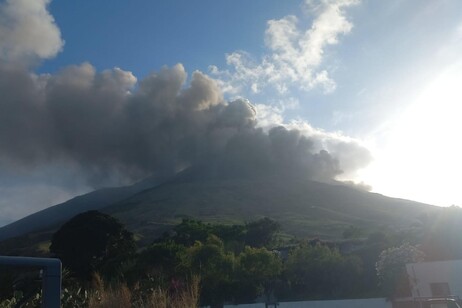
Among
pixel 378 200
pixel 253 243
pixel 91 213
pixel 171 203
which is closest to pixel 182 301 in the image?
pixel 91 213

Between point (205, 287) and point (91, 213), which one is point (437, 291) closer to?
point (205, 287)

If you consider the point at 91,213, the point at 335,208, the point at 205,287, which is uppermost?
the point at 335,208

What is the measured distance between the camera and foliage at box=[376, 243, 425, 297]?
31.8 metres

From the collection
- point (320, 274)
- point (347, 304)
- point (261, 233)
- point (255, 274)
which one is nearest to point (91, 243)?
point (255, 274)

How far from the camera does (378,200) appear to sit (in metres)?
144

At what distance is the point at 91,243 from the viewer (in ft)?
136

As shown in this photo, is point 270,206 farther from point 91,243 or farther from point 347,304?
point 347,304

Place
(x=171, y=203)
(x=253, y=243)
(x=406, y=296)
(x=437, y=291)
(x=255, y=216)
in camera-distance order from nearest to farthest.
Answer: (x=437, y=291) → (x=406, y=296) → (x=253, y=243) → (x=255, y=216) → (x=171, y=203)

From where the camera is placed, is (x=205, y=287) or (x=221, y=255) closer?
(x=205, y=287)

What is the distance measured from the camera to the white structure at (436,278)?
2722cm

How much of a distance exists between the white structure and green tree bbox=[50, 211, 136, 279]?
2109 cm

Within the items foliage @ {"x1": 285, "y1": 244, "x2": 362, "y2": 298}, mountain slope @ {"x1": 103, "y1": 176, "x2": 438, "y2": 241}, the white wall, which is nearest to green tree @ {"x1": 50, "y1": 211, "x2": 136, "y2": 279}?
foliage @ {"x1": 285, "y1": 244, "x2": 362, "y2": 298}

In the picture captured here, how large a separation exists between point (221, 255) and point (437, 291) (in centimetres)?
1532

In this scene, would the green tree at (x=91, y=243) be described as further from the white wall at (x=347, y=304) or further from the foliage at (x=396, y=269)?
the foliage at (x=396, y=269)
